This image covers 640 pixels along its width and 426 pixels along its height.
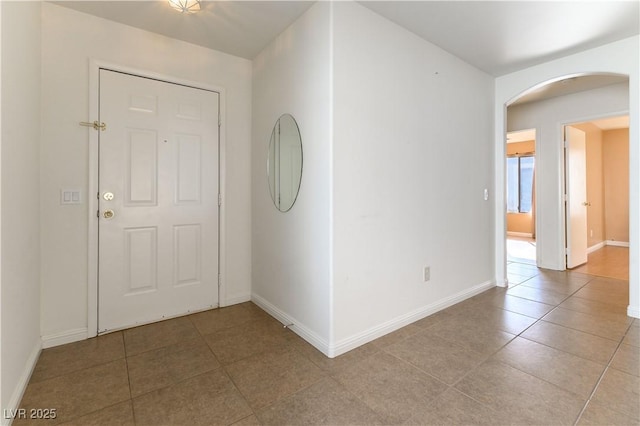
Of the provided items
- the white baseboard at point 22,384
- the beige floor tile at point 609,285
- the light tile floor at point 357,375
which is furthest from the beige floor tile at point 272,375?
the beige floor tile at point 609,285

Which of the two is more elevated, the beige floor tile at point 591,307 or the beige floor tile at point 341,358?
the beige floor tile at point 591,307

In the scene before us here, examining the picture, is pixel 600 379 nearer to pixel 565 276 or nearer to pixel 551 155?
pixel 565 276

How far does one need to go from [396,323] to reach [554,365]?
1043 mm

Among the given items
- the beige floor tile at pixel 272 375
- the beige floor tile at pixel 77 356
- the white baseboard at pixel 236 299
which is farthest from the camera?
the white baseboard at pixel 236 299

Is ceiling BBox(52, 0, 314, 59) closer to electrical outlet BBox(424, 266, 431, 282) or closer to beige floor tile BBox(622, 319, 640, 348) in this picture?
electrical outlet BBox(424, 266, 431, 282)

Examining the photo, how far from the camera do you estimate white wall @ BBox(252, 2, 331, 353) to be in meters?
2.12

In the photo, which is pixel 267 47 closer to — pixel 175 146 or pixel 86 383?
pixel 175 146

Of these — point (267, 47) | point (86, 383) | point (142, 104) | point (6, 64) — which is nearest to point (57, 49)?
point (142, 104)

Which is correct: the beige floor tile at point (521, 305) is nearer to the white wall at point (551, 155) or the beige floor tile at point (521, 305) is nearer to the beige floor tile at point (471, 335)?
the beige floor tile at point (471, 335)

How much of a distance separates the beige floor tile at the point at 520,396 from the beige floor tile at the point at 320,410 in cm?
62

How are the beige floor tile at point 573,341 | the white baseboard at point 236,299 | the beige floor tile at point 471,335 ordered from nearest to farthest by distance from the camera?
the beige floor tile at point 573,341
the beige floor tile at point 471,335
the white baseboard at point 236,299

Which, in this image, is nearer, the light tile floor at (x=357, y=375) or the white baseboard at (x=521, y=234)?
the light tile floor at (x=357, y=375)

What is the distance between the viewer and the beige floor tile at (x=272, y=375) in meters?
1.66

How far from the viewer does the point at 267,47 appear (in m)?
2.80
